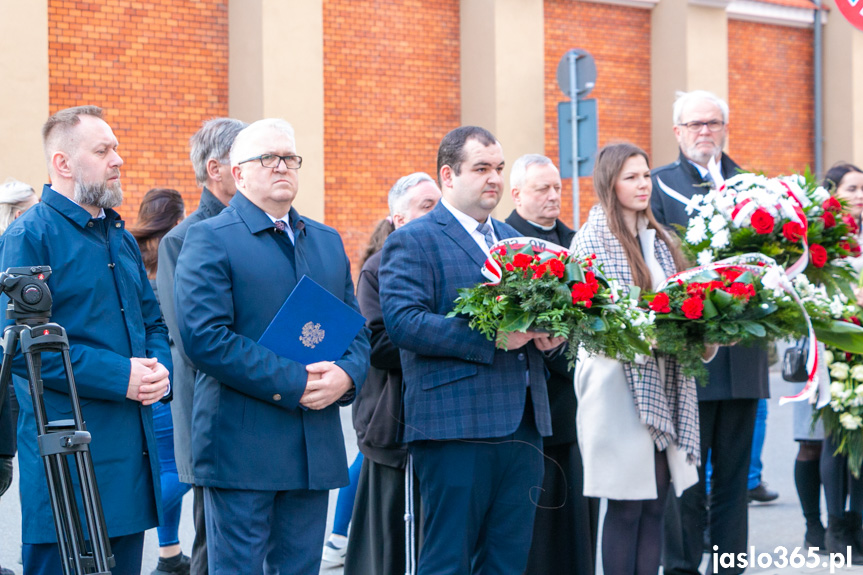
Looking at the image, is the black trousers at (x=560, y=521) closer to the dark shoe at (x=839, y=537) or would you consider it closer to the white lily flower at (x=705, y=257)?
the white lily flower at (x=705, y=257)

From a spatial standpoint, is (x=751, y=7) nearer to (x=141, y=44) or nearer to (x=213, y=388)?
(x=141, y=44)

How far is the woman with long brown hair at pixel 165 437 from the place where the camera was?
5.60 meters

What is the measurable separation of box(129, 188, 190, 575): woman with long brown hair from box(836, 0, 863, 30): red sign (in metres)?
3.58

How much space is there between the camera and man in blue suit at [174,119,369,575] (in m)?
3.61

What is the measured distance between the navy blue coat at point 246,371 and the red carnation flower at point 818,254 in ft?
7.68

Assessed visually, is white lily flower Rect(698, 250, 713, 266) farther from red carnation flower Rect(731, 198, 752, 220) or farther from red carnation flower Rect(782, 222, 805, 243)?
red carnation flower Rect(782, 222, 805, 243)

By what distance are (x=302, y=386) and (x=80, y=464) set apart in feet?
2.66

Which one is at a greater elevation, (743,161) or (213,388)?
(743,161)

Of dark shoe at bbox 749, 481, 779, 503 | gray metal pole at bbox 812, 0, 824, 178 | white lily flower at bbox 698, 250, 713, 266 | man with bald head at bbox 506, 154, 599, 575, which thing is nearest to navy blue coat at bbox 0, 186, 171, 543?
man with bald head at bbox 506, 154, 599, 575

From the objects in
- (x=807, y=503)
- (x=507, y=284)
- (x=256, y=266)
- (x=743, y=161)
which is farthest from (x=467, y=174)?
(x=743, y=161)

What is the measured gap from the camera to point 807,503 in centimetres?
627

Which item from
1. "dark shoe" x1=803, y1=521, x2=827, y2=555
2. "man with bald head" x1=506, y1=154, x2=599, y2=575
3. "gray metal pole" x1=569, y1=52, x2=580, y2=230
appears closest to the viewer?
"man with bald head" x1=506, y1=154, x2=599, y2=575

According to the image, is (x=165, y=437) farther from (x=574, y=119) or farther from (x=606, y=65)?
(x=606, y=65)

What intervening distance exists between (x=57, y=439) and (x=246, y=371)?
69cm
